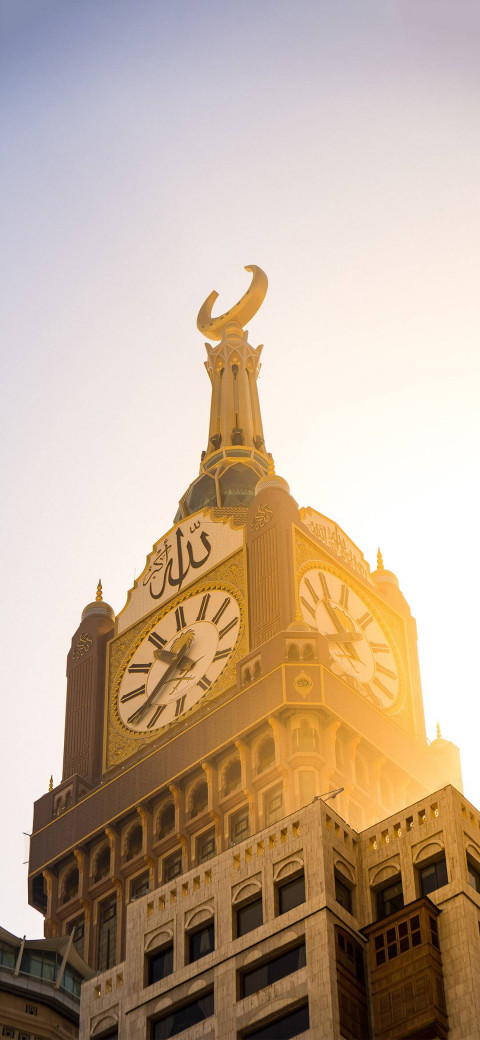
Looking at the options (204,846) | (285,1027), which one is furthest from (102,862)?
(285,1027)

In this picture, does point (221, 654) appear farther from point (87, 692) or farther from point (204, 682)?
point (87, 692)

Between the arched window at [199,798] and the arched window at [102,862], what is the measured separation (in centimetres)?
455

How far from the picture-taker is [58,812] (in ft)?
324

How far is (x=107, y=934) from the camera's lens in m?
93.4

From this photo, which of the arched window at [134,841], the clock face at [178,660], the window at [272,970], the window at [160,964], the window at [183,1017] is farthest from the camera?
the clock face at [178,660]

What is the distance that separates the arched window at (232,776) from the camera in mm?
93438

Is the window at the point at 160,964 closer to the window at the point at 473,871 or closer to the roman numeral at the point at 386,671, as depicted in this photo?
the window at the point at 473,871

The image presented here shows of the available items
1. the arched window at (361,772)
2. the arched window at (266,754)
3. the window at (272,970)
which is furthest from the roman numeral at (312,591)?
the window at (272,970)

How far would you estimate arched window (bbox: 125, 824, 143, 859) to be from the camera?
314 ft

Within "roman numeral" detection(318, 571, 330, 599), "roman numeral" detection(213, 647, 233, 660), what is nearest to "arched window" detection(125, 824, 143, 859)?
"roman numeral" detection(213, 647, 233, 660)

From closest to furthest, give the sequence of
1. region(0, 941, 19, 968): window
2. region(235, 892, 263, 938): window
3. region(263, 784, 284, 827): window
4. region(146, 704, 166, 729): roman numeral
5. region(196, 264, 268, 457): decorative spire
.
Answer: region(235, 892, 263, 938): window → region(0, 941, 19, 968): window → region(263, 784, 284, 827): window → region(146, 704, 166, 729): roman numeral → region(196, 264, 268, 457): decorative spire

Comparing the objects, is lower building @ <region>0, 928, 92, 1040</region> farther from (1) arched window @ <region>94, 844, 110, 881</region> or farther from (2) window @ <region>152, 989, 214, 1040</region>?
(2) window @ <region>152, 989, 214, 1040</region>

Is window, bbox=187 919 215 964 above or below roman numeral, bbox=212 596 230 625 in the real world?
below

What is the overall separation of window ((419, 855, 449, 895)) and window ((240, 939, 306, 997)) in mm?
3915
